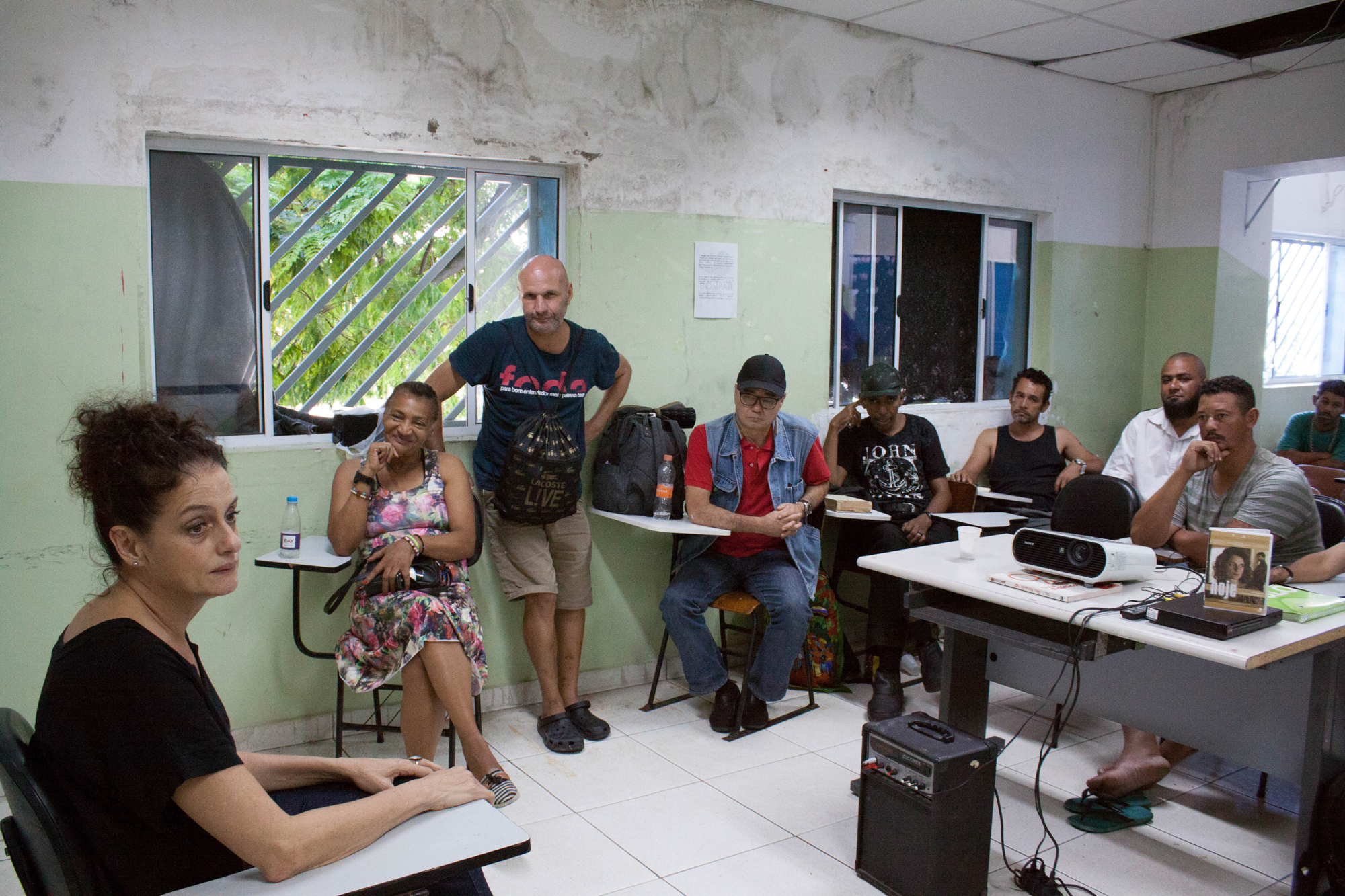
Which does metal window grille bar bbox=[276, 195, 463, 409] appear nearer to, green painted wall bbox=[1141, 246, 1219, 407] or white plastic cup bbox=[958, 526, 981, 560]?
white plastic cup bbox=[958, 526, 981, 560]

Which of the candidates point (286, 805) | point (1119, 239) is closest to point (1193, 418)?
point (1119, 239)

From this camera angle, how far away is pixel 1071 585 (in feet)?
8.54

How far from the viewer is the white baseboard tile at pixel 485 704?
342cm

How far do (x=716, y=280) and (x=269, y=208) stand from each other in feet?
5.88

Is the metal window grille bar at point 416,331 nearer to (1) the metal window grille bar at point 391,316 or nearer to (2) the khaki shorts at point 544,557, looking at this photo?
(1) the metal window grille bar at point 391,316

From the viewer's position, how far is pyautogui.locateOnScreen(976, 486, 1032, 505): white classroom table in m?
4.53

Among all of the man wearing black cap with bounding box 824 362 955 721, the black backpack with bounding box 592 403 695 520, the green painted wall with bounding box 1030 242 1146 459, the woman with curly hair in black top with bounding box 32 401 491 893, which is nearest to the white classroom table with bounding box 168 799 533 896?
the woman with curly hair in black top with bounding box 32 401 491 893

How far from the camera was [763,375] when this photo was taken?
3.69 metres

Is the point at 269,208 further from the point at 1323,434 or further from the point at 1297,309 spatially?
the point at 1297,309

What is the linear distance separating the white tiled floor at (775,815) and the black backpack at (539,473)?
857 mm

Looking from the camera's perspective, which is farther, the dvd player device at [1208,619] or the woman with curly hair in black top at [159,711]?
the dvd player device at [1208,619]

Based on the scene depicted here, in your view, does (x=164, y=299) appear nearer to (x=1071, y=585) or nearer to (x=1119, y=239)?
(x=1071, y=585)

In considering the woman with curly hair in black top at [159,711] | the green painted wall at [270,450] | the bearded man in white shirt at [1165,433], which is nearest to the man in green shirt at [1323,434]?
the bearded man in white shirt at [1165,433]

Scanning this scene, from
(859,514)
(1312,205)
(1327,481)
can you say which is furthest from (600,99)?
(1312,205)
